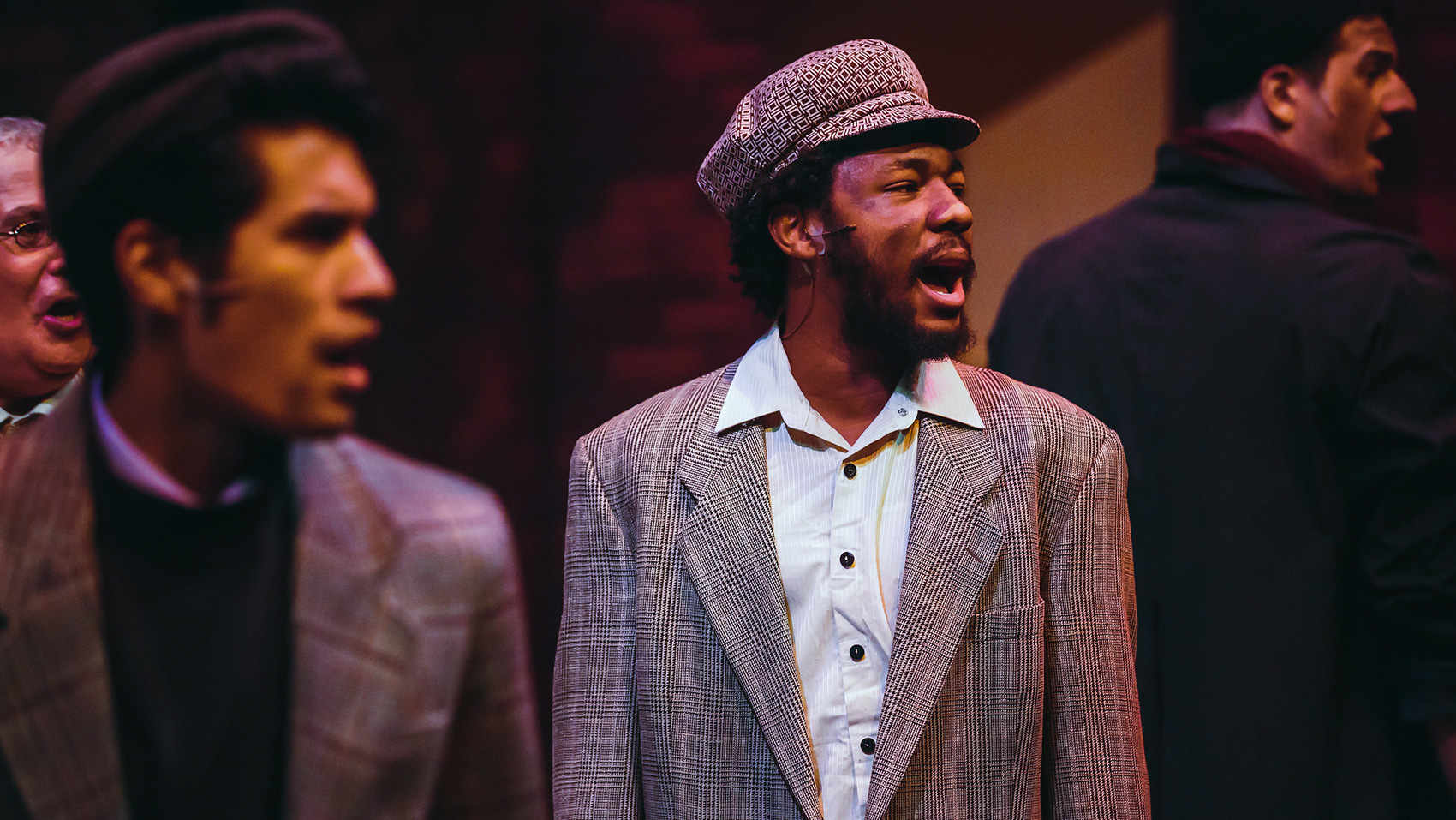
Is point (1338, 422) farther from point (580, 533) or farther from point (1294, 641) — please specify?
point (580, 533)

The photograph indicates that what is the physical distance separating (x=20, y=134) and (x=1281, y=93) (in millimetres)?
2050

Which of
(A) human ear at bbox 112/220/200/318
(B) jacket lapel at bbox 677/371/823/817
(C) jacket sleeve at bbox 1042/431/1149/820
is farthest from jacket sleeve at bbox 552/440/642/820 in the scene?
(A) human ear at bbox 112/220/200/318

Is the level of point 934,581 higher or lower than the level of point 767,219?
lower

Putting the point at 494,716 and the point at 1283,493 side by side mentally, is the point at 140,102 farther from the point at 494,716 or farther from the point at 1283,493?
the point at 1283,493

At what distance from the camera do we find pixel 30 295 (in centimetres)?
135

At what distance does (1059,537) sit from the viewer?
5.42 ft

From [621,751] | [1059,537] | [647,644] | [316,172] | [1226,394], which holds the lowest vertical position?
[621,751]

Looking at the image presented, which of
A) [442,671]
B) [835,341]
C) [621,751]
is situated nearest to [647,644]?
[621,751]

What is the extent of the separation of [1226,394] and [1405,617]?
443mm

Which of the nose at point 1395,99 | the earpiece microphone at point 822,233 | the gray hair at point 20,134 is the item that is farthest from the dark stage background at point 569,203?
the gray hair at point 20,134

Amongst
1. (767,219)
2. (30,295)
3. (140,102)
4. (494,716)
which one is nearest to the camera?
(140,102)

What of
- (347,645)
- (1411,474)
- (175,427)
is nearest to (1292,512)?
(1411,474)

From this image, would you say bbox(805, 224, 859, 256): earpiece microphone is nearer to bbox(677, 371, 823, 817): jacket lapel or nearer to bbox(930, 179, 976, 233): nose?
bbox(930, 179, 976, 233): nose

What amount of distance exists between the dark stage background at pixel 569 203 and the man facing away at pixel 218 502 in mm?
1823
